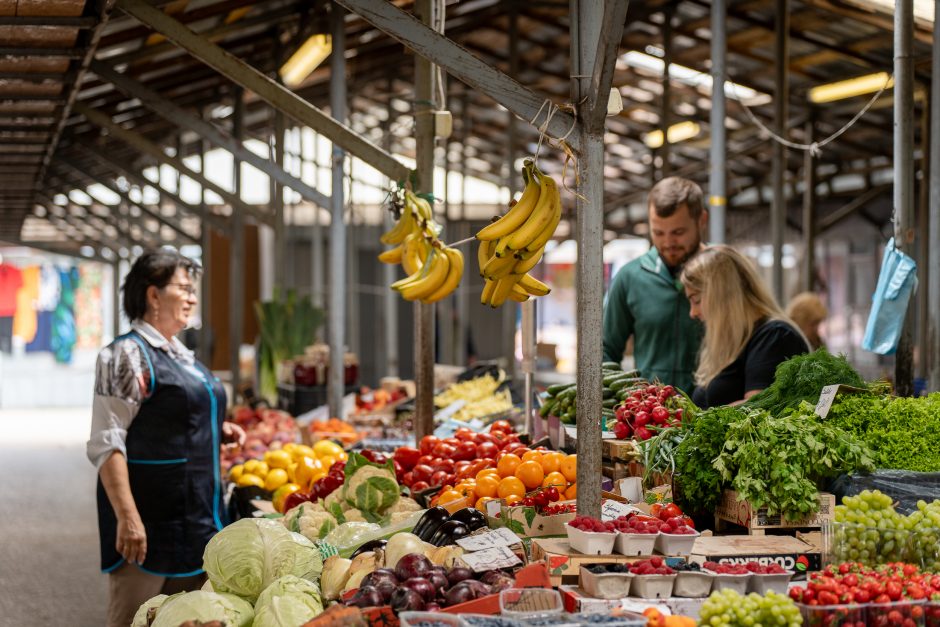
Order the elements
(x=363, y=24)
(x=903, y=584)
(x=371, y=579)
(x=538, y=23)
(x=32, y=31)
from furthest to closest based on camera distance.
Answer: (x=538, y=23)
(x=363, y=24)
(x=32, y=31)
(x=371, y=579)
(x=903, y=584)

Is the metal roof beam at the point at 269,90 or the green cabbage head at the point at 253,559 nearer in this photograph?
the green cabbage head at the point at 253,559

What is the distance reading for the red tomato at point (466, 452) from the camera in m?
4.40

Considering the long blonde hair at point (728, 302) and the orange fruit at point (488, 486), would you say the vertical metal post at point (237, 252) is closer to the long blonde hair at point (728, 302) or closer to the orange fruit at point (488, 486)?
the long blonde hair at point (728, 302)

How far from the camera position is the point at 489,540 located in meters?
2.94

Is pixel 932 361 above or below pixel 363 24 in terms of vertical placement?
below

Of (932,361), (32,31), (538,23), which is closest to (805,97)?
(538,23)

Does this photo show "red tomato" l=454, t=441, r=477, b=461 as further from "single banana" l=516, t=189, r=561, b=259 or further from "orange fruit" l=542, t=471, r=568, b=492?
"single banana" l=516, t=189, r=561, b=259

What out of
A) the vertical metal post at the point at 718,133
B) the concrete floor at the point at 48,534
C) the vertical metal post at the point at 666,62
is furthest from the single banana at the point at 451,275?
the vertical metal post at the point at 666,62

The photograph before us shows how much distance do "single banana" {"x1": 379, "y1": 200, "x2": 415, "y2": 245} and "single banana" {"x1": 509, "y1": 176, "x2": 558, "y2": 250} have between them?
1456mm

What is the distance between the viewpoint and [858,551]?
257cm

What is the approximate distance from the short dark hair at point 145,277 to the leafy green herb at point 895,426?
2349mm

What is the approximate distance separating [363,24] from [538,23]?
239cm

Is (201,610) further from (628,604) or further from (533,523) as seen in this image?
(628,604)

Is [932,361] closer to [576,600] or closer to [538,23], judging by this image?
[576,600]
